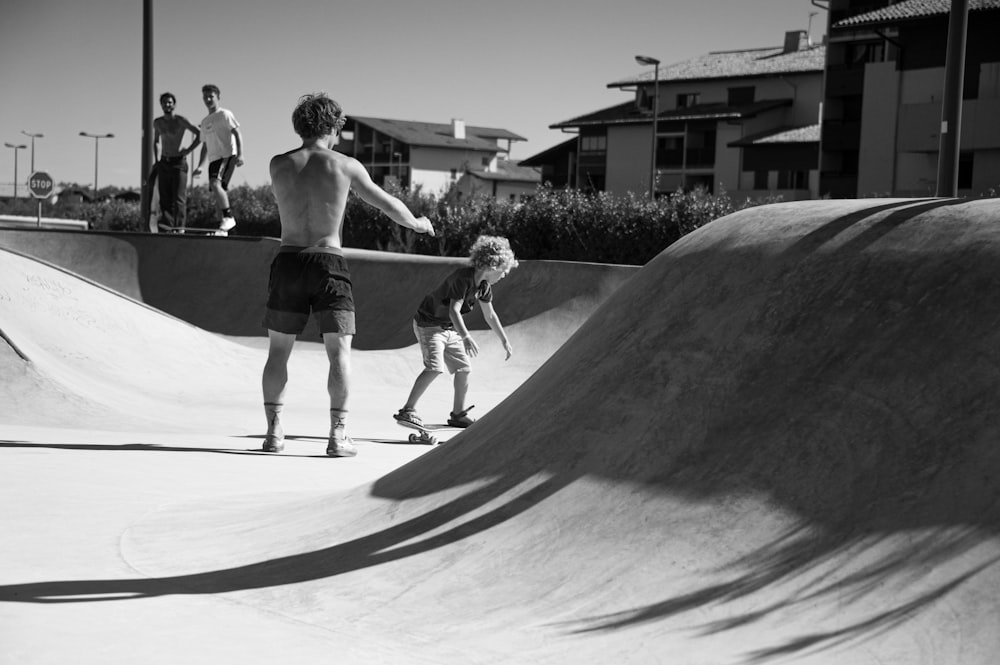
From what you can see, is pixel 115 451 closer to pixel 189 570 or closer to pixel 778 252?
pixel 189 570

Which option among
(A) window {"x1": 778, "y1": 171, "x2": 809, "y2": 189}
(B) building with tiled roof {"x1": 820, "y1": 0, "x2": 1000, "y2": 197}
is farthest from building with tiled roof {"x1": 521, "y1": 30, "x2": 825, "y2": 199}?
(B) building with tiled roof {"x1": 820, "y1": 0, "x2": 1000, "y2": 197}

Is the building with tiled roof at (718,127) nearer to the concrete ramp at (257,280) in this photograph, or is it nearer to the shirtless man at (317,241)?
the concrete ramp at (257,280)

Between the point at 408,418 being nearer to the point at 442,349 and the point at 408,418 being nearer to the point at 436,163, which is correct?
the point at 442,349

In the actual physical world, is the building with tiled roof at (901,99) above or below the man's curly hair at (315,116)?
above

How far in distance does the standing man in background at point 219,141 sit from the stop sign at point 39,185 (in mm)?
26541

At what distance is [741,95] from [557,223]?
1719 inches

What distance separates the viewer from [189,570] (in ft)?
11.8

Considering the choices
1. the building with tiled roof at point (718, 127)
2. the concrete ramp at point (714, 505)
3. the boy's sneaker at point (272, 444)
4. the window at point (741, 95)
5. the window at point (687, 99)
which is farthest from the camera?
the window at point (687, 99)

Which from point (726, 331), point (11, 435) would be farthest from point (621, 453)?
point (11, 435)

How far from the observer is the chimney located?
62.2m

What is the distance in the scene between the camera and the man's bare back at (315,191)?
235 inches

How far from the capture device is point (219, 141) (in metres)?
13.6

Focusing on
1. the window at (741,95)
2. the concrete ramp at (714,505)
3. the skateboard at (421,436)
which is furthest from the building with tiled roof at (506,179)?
the concrete ramp at (714,505)

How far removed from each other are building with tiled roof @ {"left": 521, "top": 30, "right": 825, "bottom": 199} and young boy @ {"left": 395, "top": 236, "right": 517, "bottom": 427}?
4776 cm
